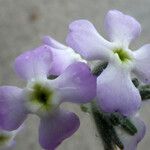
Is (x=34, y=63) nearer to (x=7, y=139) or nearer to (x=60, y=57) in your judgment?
(x=60, y=57)

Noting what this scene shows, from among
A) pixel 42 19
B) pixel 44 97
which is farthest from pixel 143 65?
pixel 42 19

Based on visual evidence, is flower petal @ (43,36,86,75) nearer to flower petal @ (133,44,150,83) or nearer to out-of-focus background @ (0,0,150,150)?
flower petal @ (133,44,150,83)

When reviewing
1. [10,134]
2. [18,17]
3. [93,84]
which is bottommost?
[18,17]

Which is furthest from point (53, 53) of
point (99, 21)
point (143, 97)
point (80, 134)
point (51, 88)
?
point (99, 21)

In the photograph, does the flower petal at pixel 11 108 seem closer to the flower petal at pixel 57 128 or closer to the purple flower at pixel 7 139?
the flower petal at pixel 57 128

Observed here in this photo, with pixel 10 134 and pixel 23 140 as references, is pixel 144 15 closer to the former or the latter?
pixel 23 140

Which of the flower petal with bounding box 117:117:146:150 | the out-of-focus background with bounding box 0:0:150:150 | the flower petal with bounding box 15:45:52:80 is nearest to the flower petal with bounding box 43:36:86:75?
the flower petal with bounding box 15:45:52:80

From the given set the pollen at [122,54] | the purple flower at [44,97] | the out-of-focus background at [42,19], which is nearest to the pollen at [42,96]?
the purple flower at [44,97]
